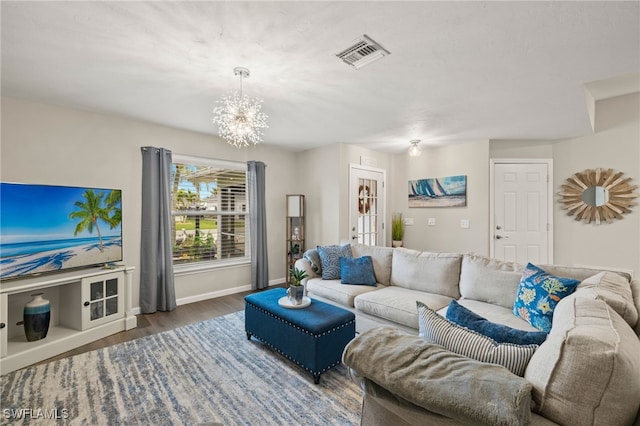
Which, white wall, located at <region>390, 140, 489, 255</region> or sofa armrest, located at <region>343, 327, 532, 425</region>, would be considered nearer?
sofa armrest, located at <region>343, 327, 532, 425</region>

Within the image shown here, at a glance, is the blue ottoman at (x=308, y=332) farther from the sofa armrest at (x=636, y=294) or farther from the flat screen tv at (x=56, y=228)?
the flat screen tv at (x=56, y=228)

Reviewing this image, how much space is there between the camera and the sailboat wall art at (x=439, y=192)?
15.2ft

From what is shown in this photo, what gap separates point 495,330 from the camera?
1213mm

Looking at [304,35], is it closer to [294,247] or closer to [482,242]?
[294,247]

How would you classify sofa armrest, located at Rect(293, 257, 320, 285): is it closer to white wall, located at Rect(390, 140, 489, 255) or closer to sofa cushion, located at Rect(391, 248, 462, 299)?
sofa cushion, located at Rect(391, 248, 462, 299)

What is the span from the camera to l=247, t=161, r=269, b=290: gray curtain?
4.61 meters

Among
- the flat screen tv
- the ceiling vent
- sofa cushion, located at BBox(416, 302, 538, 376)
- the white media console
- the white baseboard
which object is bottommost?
the white baseboard

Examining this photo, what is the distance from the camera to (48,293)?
292 centimetres

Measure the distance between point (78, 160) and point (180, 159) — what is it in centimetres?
110

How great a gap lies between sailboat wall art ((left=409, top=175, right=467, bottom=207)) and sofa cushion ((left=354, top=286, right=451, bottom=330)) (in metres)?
2.38

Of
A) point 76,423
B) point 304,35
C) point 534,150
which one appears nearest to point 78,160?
point 76,423

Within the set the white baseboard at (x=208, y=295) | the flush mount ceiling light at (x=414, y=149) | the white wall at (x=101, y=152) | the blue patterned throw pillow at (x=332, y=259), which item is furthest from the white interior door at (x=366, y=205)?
the white baseboard at (x=208, y=295)

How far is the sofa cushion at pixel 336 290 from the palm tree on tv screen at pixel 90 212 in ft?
7.85

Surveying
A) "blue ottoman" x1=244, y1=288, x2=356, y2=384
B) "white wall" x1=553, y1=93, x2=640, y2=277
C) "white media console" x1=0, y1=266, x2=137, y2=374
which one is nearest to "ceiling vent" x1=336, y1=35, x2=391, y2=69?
"blue ottoman" x1=244, y1=288, x2=356, y2=384
